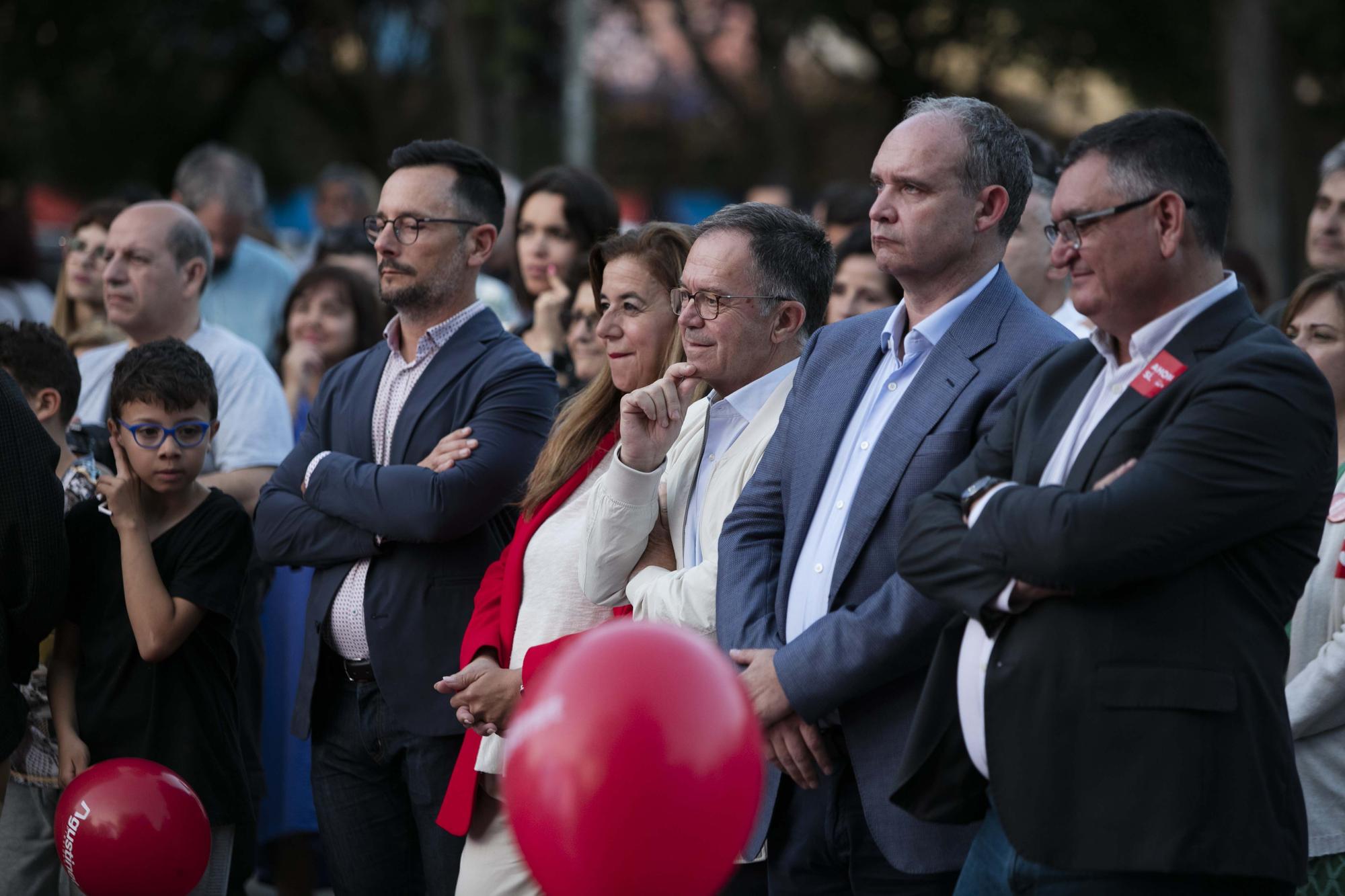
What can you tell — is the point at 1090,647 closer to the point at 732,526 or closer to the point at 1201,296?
the point at 1201,296

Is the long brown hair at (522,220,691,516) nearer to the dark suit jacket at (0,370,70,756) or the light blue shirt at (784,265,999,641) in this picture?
the light blue shirt at (784,265,999,641)

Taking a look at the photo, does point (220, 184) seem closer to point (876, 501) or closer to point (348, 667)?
point (348, 667)

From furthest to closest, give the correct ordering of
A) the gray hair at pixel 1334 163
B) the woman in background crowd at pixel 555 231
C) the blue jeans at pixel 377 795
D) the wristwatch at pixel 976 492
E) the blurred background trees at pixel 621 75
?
the blurred background trees at pixel 621 75 < the gray hair at pixel 1334 163 < the woman in background crowd at pixel 555 231 < the blue jeans at pixel 377 795 < the wristwatch at pixel 976 492

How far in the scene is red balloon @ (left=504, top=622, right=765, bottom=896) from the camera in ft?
8.51

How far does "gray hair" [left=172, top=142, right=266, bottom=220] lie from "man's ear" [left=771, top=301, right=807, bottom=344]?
458cm

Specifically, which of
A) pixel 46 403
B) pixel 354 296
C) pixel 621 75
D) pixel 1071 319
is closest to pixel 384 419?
pixel 46 403

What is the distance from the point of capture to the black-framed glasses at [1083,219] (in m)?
3.07

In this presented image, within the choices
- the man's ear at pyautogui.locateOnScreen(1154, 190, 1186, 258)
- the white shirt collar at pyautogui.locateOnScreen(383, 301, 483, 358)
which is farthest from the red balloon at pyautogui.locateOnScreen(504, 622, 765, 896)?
the white shirt collar at pyautogui.locateOnScreen(383, 301, 483, 358)

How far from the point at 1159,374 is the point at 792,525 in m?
1.01

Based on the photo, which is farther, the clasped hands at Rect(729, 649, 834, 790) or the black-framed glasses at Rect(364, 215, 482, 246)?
the black-framed glasses at Rect(364, 215, 482, 246)

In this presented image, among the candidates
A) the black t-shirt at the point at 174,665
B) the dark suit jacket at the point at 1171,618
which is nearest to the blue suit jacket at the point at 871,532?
the dark suit jacket at the point at 1171,618

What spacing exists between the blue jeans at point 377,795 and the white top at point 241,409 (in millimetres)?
1314

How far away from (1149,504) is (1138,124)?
0.80 m

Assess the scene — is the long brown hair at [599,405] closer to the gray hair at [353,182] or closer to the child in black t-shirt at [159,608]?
the child in black t-shirt at [159,608]
